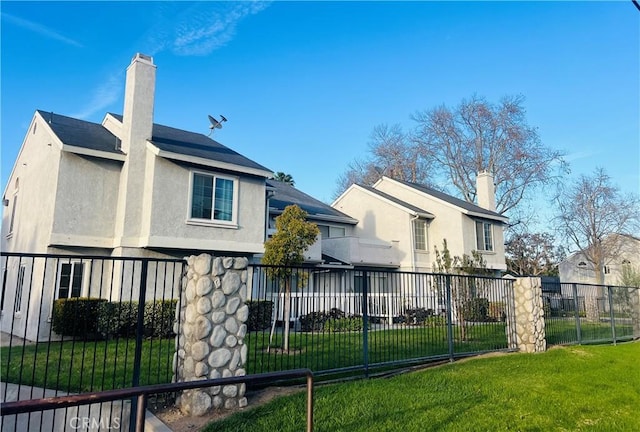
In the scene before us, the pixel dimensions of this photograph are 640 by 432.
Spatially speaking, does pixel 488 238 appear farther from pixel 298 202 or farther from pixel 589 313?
pixel 298 202

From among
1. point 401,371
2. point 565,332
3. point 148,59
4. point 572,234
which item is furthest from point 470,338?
point 572,234

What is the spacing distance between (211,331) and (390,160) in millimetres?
35222

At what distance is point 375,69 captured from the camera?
1703cm

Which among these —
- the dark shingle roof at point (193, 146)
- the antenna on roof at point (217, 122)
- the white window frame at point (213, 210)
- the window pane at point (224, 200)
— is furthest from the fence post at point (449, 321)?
the antenna on roof at point (217, 122)

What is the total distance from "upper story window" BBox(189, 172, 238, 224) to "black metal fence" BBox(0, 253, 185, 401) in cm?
248

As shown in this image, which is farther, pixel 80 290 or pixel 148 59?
pixel 148 59

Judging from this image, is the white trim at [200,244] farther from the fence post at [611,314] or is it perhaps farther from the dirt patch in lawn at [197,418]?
the fence post at [611,314]

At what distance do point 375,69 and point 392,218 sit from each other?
10.2 metres

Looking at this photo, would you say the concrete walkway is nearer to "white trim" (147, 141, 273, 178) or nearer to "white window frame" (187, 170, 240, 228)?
"white window frame" (187, 170, 240, 228)

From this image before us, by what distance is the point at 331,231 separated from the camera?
24.3 m

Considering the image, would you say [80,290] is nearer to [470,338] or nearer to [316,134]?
[470,338]

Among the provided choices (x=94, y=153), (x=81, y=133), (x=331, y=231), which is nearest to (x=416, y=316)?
(x=94, y=153)

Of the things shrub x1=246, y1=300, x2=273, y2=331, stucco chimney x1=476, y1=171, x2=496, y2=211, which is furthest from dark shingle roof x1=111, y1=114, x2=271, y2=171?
stucco chimney x1=476, y1=171, x2=496, y2=211

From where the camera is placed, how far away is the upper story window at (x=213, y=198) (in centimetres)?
1483
